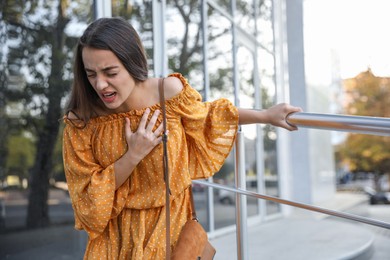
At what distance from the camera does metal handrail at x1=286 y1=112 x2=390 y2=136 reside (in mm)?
1352

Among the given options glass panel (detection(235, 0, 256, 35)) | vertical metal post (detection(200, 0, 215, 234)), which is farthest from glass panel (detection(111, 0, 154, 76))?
glass panel (detection(235, 0, 256, 35))

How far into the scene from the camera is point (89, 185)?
1.42m

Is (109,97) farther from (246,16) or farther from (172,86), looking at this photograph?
(246,16)

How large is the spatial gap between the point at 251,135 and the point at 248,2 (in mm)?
1849

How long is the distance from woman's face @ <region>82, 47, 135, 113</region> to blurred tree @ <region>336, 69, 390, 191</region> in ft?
67.8

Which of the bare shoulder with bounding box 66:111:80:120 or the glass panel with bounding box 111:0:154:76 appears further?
the glass panel with bounding box 111:0:154:76

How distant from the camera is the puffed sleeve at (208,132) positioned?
61.8 inches

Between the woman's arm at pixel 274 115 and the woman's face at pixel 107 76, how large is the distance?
1.40ft

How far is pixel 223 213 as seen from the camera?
17.9ft

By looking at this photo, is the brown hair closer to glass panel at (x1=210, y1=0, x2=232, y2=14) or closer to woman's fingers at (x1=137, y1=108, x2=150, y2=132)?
woman's fingers at (x1=137, y1=108, x2=150, y2=132)

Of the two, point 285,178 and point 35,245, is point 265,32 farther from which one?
point 35,245

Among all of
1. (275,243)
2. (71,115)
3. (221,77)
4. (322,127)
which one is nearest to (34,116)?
(221,77)

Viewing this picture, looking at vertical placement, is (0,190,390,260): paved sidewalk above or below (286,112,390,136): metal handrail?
below

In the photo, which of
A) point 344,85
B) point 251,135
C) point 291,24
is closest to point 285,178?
point 251,135
